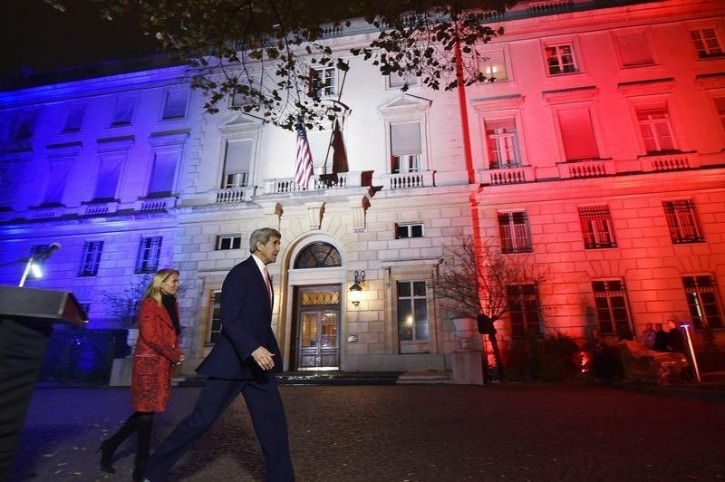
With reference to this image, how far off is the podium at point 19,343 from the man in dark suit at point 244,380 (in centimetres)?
106

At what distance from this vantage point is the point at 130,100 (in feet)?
72.5

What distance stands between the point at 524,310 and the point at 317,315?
873 cm

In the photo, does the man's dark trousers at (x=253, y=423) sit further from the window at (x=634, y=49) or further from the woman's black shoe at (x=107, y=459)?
the window at (x=634, y=49)

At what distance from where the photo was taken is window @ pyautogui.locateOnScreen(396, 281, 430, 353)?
1505 centimetres

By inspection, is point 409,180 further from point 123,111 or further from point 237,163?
point 123,111

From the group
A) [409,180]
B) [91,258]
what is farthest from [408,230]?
[91,258]

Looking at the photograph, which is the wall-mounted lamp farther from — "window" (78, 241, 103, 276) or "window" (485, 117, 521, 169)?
"window" (78, 241, 103, 276)

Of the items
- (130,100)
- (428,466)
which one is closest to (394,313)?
(428,466)

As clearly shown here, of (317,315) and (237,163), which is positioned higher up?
(237,163)

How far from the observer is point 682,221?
1508cm

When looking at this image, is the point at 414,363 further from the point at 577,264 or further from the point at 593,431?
the point at 593,431

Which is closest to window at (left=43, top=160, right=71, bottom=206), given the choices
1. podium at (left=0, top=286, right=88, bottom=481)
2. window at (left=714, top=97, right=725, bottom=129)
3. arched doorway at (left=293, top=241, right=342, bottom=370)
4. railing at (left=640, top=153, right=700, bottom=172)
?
arched doorway at (left=293, top=241, right=342, bottom=370)

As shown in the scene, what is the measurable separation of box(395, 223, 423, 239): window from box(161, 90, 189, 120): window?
14211mm

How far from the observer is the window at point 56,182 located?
20656 mm
